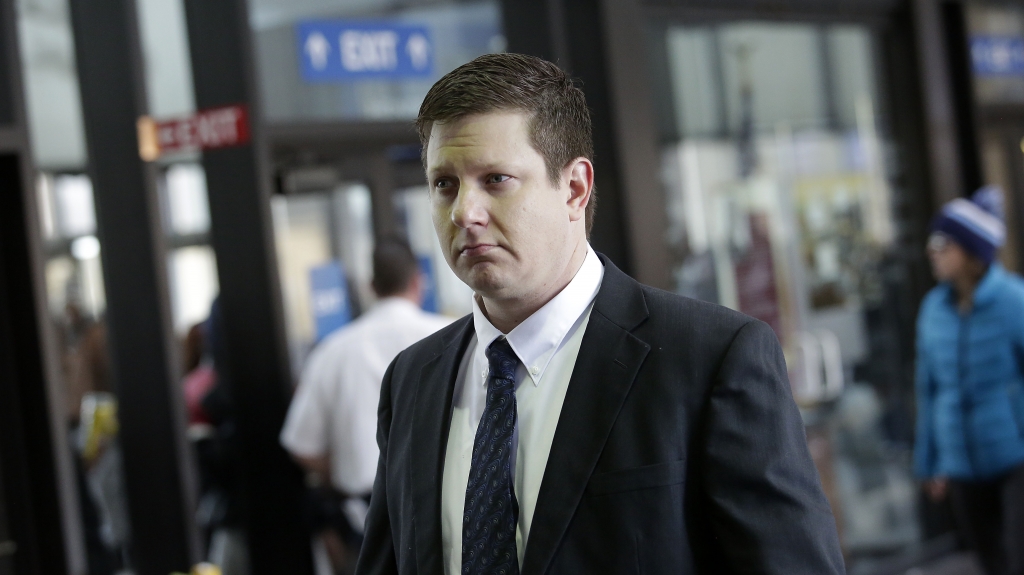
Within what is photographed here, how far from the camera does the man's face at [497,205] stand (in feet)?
4.79

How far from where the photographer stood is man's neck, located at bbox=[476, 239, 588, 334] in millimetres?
1563

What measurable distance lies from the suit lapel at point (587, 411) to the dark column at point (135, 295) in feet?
10.1

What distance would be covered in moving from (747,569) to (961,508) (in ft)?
12.2

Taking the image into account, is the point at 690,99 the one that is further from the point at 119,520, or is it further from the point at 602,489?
the point at 602,489

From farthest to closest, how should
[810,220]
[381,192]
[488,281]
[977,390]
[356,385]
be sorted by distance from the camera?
[810,220]
[381,192]
[977,390]
[356,385]
[488,281]

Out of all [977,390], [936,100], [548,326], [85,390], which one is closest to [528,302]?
[548,326]

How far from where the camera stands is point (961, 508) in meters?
4.64

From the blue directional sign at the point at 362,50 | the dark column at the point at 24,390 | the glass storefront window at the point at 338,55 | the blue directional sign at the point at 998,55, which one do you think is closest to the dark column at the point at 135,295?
the dark column at the point at 24,390

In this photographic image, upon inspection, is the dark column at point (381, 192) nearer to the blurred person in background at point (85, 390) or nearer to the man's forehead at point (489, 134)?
the blurred person in background at point (85, 390)

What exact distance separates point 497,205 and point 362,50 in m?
3.40

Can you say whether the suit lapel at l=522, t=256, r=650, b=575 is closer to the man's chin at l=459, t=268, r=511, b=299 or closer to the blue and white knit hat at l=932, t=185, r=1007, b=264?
the man's chin at l=459, t=268, r=511, b=299

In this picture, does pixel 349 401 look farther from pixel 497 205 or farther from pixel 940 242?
pixel 497 205

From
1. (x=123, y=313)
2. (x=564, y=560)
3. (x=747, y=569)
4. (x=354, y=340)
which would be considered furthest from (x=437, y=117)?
(x=123, y=313)

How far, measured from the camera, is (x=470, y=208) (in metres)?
1.47
